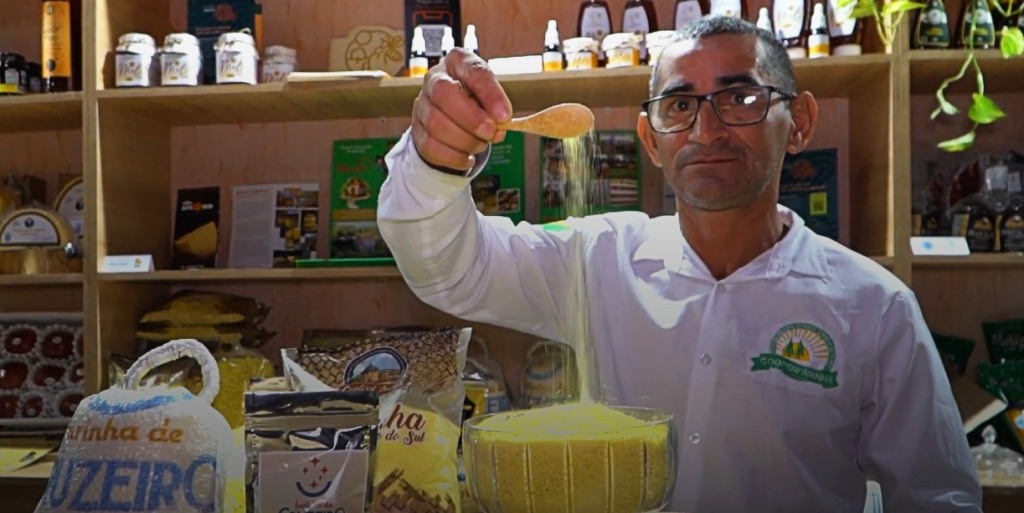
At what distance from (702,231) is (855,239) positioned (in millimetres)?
874

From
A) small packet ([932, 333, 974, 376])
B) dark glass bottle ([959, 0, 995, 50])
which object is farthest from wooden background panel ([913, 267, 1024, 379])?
dark glass bottle ([959, 0, 995, 50])

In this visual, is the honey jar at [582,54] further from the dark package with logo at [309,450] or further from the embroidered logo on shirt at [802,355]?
the dark package with logo at [309,450]

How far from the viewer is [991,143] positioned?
221 centimetres

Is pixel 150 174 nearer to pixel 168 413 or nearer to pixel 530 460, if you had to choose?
pixel 168 413

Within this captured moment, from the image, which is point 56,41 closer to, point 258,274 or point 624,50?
point 258,274

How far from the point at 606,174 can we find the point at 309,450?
1555 millimetres

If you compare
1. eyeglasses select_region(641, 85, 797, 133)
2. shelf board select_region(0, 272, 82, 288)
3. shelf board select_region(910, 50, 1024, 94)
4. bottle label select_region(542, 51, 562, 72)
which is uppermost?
bottle label select_region(542, 51, 562, 72)

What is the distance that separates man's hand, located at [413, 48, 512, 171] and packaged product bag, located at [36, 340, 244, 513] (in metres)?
0.43

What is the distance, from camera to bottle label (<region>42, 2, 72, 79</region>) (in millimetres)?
2172

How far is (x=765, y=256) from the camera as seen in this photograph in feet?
4.59

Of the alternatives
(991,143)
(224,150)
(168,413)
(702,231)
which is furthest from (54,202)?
(991,143)

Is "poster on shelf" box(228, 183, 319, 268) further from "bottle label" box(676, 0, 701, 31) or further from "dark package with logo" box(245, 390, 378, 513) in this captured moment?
"dark package with logo" box(245, 390, 378, 513)

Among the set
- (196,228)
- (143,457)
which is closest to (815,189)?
(196,228)

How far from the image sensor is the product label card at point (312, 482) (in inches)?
28.3
